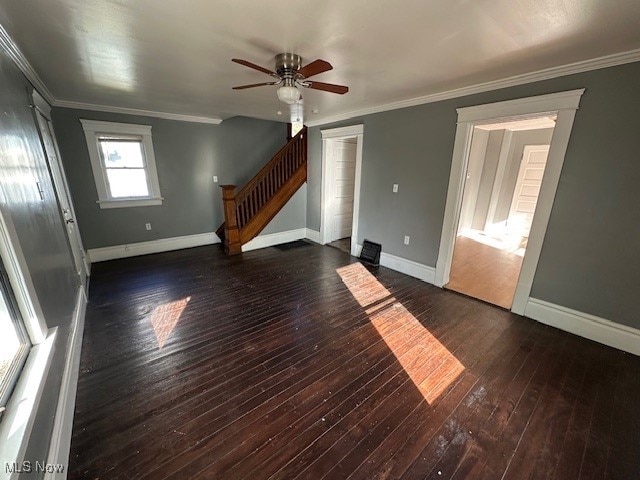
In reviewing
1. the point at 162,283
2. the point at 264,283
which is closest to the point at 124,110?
the point at 162,283

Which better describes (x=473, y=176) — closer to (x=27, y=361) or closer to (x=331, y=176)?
(x=331, y=176)

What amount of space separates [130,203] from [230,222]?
5.28 ft

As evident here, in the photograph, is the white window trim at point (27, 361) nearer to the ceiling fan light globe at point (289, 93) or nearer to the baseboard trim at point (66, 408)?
the baseboard trim at point (66, 408)

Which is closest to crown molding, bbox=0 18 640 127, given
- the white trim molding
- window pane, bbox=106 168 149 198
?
window pane, bbox=106 168 149 198

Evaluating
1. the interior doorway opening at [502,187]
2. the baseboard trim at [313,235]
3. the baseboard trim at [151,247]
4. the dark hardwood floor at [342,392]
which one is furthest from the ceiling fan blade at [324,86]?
the baseboard trim at [151,247]

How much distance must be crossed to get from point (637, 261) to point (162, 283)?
4.86 metres

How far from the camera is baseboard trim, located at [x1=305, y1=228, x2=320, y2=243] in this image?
5270mm

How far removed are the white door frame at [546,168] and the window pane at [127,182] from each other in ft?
15.5

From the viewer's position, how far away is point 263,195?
478 centimetres

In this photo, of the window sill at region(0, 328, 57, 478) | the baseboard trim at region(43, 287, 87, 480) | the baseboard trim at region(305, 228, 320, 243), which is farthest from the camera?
the baseboard trim at region(305, 228, 320, 243)

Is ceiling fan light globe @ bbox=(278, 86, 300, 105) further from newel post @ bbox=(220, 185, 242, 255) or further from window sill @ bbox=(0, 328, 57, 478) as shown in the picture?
newel post @ bbox=(220, 185, 242, 255)

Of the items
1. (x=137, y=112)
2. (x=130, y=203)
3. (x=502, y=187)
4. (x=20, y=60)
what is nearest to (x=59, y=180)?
(x=130, y=203)

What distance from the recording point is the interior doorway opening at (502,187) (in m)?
5.15

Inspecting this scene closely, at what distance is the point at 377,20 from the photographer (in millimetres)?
1553
